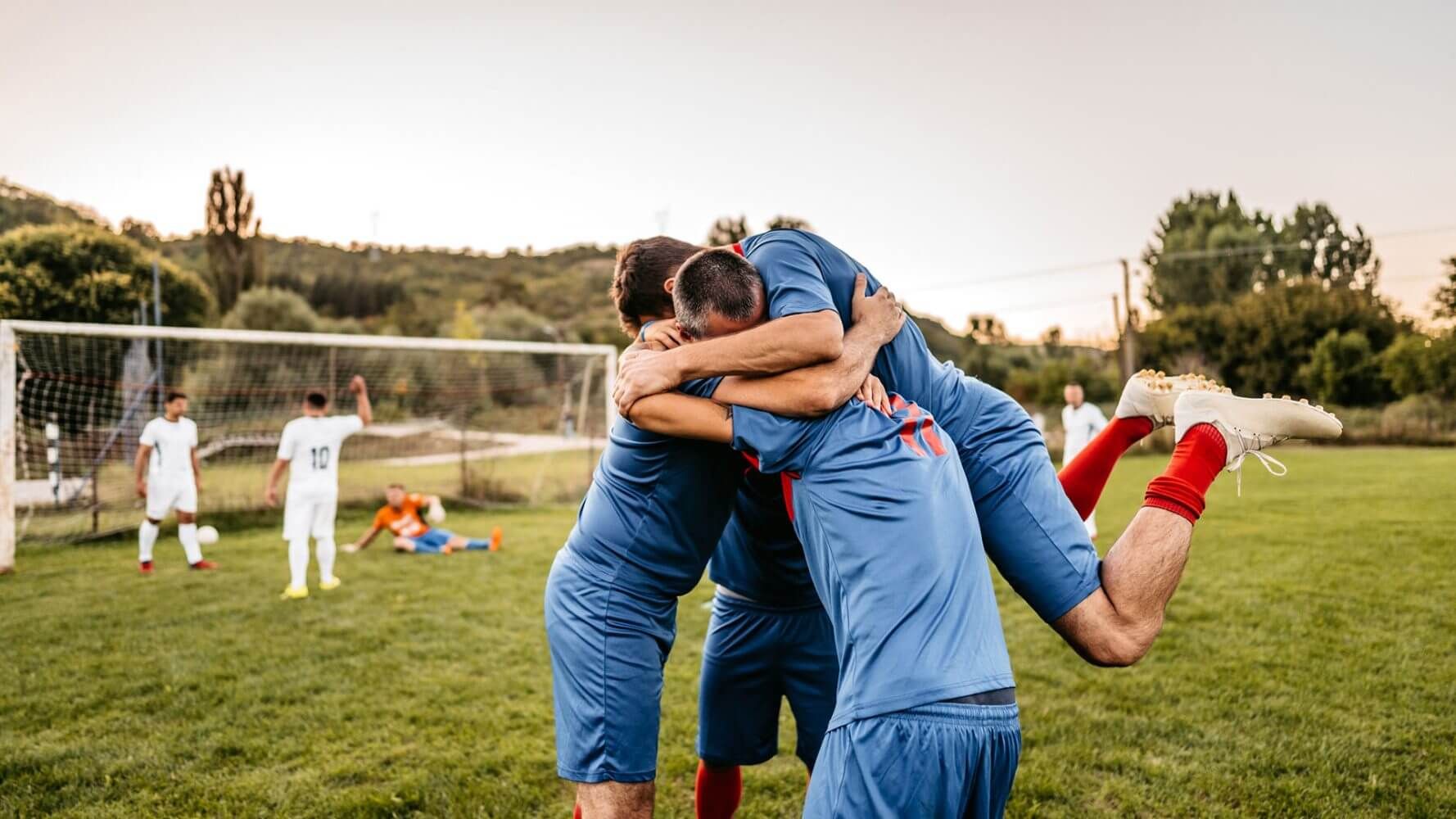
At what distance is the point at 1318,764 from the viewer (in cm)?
452

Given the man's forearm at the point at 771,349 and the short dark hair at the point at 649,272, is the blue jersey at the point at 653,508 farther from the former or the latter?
the short dark hair at the point at 649,272

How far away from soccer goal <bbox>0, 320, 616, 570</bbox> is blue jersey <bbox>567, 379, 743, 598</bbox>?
12.7m

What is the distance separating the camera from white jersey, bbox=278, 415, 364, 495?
10195 mm

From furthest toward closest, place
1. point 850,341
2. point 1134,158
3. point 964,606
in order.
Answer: point 1134,158
point 850,341
point 964,606

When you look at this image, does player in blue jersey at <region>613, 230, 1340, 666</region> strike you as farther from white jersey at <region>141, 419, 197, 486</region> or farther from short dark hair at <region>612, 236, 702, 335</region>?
white jersey at <region>141, 419, 197, 486</region>

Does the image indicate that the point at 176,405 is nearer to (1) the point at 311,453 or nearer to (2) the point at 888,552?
(1) the point at 311,453

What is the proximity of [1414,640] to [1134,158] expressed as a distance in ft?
66.3

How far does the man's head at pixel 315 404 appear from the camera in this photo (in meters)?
10.1

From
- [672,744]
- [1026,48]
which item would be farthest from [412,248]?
[672,744]

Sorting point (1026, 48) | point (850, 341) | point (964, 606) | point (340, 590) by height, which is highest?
point (1026, 48)

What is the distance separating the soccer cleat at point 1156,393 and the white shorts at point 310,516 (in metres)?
9.05

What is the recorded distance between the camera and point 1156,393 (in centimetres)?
344

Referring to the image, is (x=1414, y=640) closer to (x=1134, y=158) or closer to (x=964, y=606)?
(x=964, y=606)

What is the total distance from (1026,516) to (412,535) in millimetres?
12189
